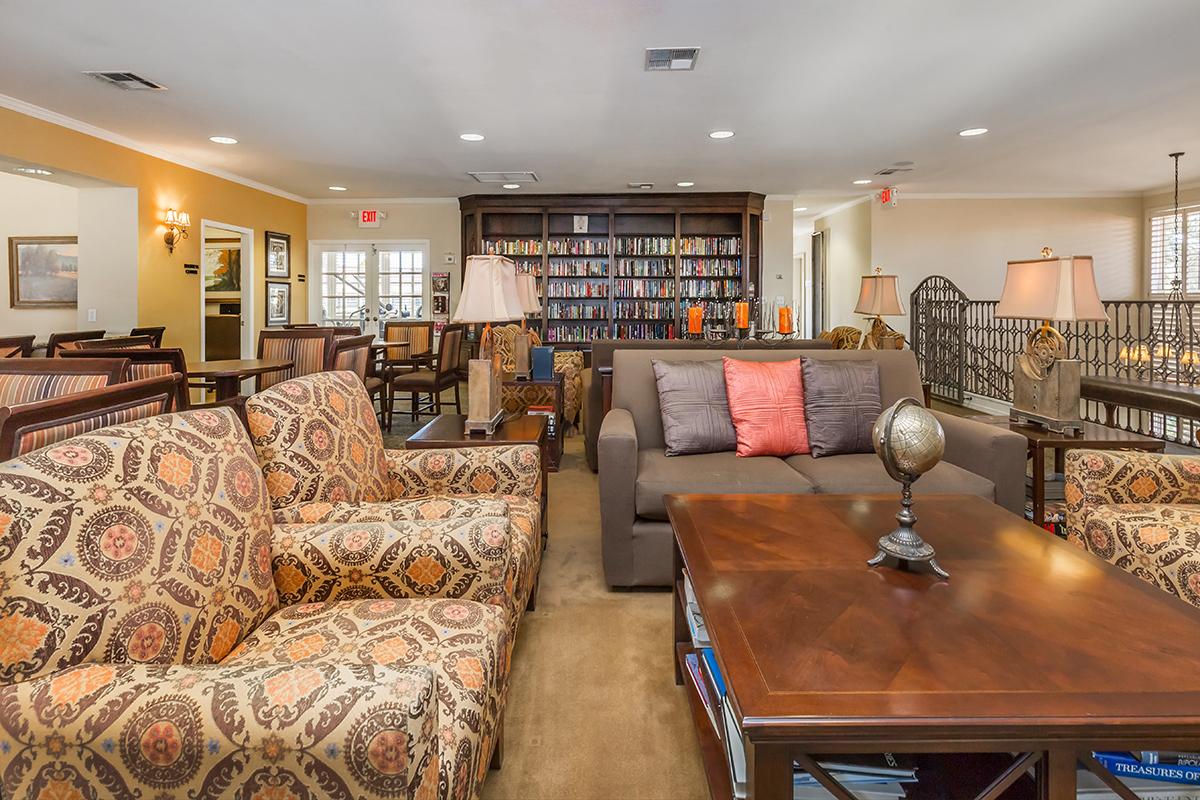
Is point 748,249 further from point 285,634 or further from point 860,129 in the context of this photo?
point 285,634

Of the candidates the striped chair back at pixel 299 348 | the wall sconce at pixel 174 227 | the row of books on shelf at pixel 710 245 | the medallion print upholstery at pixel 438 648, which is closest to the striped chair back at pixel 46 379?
the medallion print upholstery at pixel 438 648

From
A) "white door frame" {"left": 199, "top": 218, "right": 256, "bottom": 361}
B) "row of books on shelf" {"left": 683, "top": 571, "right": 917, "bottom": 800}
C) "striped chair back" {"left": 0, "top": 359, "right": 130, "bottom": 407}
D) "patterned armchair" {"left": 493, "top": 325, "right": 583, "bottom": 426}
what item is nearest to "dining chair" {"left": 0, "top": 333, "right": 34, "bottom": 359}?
"striped chair back" {"left": 0, "top": 359, "right": 130, "bottom": 407}

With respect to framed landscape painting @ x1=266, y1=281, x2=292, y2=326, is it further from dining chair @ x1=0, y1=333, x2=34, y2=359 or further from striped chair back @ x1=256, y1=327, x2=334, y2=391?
dining chair @ x1=0, y1=333, x2=34, y2=359

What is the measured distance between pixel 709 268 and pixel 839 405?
605 cm

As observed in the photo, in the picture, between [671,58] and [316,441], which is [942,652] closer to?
[316,441]

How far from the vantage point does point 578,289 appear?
346 inches

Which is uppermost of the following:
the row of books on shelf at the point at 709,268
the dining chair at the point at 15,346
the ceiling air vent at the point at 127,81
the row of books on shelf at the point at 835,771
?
the ceiling air vent at the point at 127,81

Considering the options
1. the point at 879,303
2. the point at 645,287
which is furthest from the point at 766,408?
the point at 645,287

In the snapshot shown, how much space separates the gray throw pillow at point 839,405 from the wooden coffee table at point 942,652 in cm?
124

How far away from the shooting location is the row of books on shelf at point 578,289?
28.8 feet

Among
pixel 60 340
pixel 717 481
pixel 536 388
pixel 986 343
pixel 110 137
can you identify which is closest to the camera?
pixel 717 481

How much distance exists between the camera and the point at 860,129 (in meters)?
5.45

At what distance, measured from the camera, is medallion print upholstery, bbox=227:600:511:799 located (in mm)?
1146

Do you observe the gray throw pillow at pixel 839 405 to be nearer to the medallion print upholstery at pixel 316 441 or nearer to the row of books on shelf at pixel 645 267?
the medallion print upholstery at pixel 316 441
